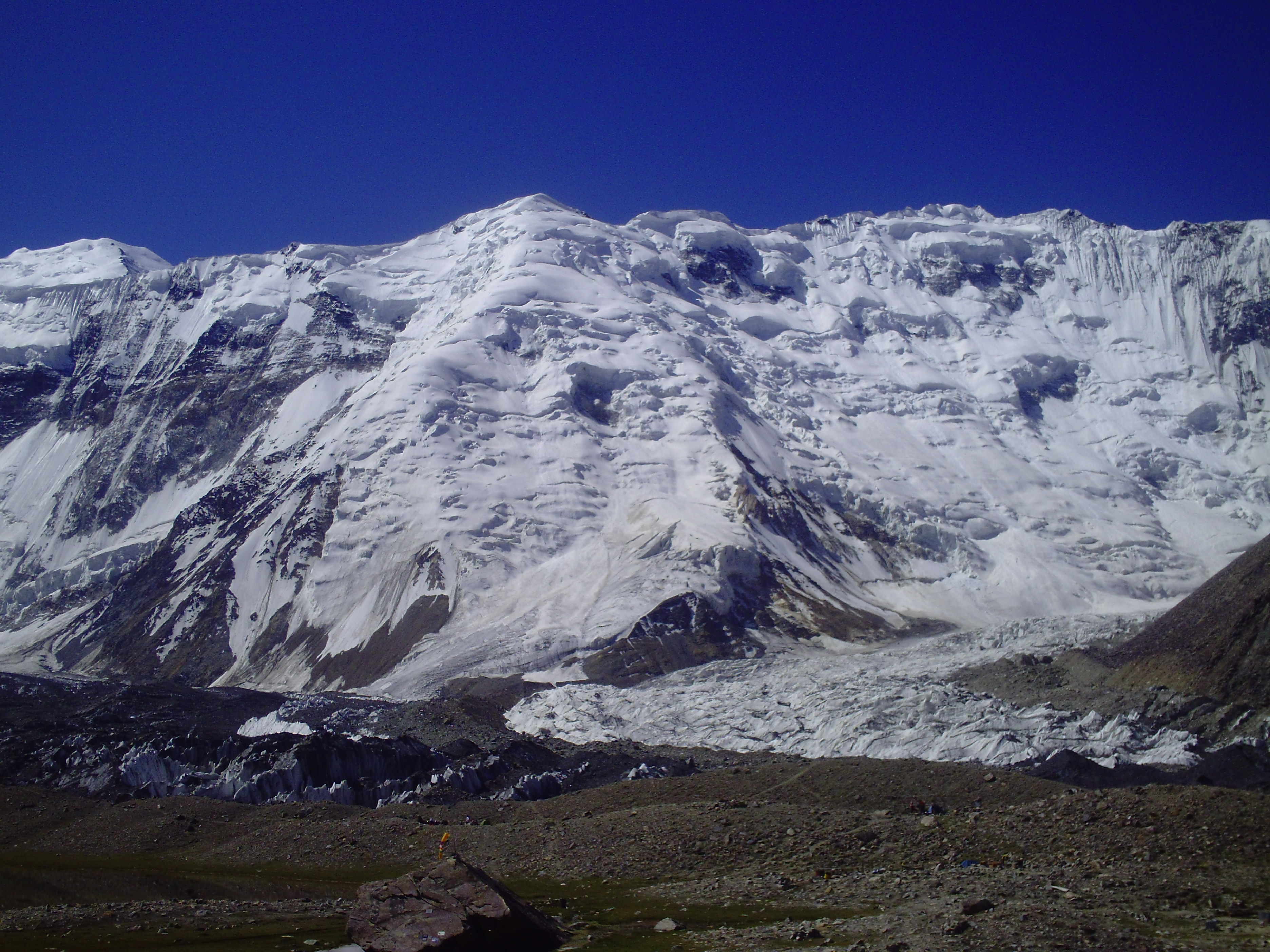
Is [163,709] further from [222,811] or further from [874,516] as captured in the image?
[874,516]

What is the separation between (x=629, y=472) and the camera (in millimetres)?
150375

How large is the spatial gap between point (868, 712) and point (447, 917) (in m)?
50.2

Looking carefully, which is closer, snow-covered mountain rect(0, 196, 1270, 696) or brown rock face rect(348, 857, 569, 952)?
brown rock face rect(348, 857, 569, 952)

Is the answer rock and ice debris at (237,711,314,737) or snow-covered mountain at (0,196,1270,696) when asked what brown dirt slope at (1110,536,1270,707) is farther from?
rock and ice debris at (237,711,314,737)

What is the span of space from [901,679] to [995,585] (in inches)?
3005

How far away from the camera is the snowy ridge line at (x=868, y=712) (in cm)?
5194

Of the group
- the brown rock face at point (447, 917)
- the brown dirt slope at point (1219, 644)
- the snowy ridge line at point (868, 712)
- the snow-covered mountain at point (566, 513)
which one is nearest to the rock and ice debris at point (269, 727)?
the snowy ridge line at point (868, 712)

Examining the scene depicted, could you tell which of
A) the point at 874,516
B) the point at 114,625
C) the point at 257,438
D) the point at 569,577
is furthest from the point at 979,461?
the point at 114,625

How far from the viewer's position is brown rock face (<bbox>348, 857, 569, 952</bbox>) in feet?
61.1

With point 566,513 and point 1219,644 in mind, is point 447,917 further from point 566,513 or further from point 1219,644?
point 566,513

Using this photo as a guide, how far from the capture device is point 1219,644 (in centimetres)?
5459

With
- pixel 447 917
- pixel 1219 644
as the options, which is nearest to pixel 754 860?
pixel 447 917

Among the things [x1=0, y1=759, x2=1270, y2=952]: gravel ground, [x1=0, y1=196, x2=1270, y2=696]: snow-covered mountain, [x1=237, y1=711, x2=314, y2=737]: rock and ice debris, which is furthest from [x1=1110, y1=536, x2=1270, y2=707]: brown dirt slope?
[x1=237, y1=711, x2=314, y2=737]: rock and ice debris

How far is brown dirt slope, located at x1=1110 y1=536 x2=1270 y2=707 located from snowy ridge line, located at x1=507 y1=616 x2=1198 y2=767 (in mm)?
4799
